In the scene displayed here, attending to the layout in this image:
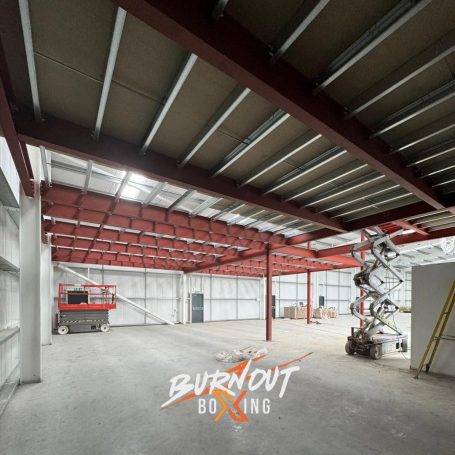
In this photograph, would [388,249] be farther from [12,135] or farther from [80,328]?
[80,328]

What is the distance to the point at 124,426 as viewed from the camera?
171 inches

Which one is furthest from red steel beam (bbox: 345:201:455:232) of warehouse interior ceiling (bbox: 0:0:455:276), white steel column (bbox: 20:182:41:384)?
white steel column (bbox: 20:182:41:384)

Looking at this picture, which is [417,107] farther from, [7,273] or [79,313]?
[79,313]

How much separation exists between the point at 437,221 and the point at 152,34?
9.63 metres

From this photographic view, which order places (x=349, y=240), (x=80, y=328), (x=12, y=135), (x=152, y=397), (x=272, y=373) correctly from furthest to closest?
(x=349, y=240), (x=80, y=328), (x=272, y=373), (x=152, y=397), (x=12, y=135)

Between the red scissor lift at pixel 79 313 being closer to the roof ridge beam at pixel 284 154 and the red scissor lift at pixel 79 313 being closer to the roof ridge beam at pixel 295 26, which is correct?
the roof ridge beam at pixel 284 154

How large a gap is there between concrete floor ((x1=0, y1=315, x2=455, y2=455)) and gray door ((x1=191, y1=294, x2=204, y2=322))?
14.0 meters

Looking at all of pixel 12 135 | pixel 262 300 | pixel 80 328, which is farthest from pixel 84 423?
pixel 262 300

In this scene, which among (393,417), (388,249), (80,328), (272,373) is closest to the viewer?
(393,417)

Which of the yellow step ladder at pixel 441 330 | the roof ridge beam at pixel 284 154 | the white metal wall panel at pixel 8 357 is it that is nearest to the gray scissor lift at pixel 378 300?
the yellow step ladder at pixel 441 330

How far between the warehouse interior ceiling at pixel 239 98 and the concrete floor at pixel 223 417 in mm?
3957

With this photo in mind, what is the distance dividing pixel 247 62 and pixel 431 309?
329 inches

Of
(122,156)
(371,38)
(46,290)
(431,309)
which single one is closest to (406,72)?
(371,38)

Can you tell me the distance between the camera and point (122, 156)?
4680 mm
